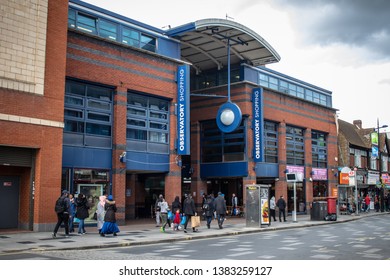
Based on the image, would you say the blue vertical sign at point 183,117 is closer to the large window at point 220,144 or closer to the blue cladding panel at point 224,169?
the blue cladding panel at point 224,169

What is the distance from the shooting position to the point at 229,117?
3141 centimetres

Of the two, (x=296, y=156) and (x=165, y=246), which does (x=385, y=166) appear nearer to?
(x=296, y=156)

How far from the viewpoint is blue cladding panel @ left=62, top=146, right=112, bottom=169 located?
22719 mm

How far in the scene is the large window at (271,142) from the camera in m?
36.0

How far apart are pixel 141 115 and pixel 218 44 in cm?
987

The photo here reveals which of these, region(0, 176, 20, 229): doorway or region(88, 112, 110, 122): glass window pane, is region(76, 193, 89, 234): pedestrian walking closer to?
region(0, 176, 20, 229): doorway

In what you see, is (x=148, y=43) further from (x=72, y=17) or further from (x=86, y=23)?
(x=72, y=17)

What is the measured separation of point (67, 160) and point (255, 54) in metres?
17.9

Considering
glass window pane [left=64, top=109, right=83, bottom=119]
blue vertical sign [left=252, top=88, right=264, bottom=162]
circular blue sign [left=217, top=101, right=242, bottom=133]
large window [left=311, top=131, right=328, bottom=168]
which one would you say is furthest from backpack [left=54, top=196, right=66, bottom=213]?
large window [left=311, top=131, right=328, bottom=168]

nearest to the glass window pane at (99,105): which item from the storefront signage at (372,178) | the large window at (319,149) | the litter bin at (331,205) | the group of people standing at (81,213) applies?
the group of people standing at (81,213)

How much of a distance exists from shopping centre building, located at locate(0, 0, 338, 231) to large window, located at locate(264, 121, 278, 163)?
0.09m

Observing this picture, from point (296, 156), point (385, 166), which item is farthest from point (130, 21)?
point (385, 166)

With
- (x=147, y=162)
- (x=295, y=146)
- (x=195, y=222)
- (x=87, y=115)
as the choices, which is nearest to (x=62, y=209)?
(x=195, y=222)

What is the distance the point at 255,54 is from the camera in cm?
3438
